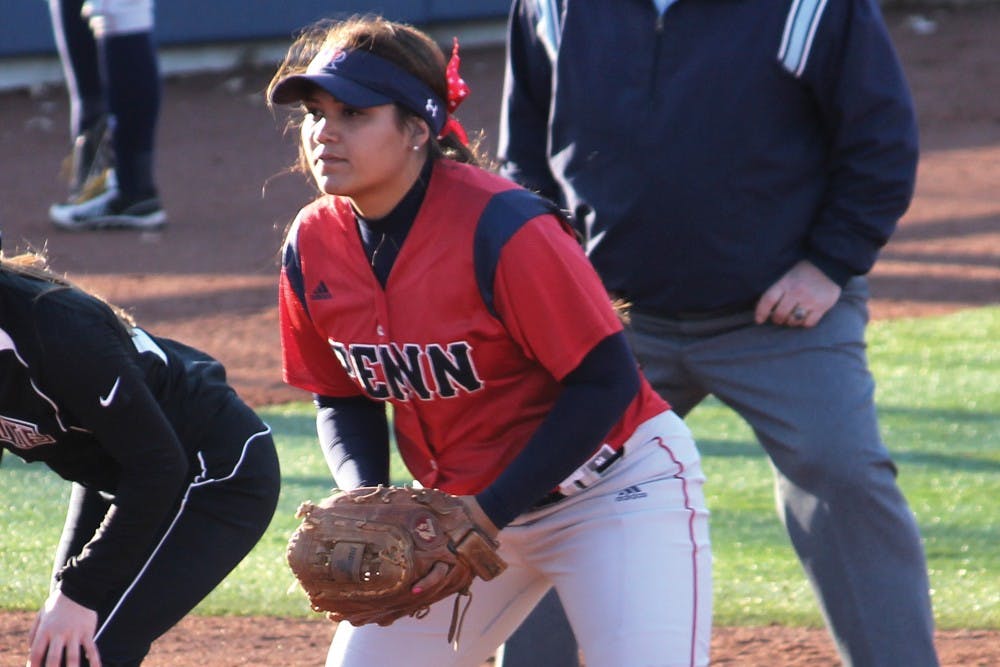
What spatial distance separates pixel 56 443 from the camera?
9.05 feet

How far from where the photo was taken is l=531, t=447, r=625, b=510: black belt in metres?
2.58

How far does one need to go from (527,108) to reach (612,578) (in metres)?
1.29

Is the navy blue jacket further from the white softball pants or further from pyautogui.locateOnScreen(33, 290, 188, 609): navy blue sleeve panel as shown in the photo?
pyautogui.locateOnScreen(33, 290, 188, 609): navy blue sleeve panel

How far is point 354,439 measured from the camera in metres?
2.75

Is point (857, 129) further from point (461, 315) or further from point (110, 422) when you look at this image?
point (110, 422)

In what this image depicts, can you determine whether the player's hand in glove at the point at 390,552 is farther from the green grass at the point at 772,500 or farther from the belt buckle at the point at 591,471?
the green grass at the point at 772,500

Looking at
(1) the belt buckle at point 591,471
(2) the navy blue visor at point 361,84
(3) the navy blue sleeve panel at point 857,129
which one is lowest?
(1) the belt buckle at point 591,471

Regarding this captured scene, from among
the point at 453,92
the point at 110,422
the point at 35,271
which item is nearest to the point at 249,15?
the point at 35,271

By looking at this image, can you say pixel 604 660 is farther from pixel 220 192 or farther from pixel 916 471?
pixel 220 192

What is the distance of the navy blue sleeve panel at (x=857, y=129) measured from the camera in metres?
2.98

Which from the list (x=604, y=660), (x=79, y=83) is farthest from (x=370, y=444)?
(x=79, y=83)

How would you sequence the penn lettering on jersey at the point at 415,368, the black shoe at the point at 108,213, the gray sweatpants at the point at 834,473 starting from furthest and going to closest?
the black shoe at the point at 108,213 < the gray sweatpants at the point at 834,473 < the penn lettering on jersey at the point at 415,368

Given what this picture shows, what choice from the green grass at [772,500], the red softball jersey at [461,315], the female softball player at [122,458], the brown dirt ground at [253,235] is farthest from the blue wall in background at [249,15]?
the red softball jersey at [461,315]

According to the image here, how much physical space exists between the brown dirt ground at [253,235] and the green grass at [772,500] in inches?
6.1
